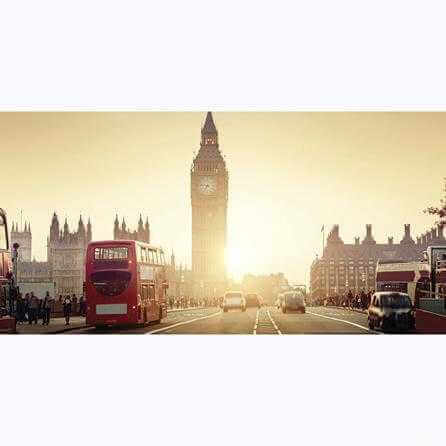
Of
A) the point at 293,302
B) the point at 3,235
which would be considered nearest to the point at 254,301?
the point at 293,302

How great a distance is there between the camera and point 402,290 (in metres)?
23.6

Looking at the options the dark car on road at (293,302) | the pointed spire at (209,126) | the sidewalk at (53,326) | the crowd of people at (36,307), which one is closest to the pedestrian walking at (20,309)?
the crowd of people at (36,307)

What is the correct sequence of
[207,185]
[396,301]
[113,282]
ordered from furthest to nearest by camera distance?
[207,185] → [396,301] → [113,282]

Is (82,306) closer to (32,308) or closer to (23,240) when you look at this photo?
(32,308)

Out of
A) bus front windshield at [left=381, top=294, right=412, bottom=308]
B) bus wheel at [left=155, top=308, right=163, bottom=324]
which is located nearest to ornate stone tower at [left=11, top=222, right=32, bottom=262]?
bus wheel at [left=155, top=308, right=163, bottom=324]

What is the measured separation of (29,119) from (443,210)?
9433mm

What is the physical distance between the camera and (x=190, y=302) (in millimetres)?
29625

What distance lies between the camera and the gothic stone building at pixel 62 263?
2330cm

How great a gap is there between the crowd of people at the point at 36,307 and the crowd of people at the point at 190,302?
13.0ft

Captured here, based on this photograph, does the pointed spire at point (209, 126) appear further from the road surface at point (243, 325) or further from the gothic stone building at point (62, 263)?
the road surface at point (243, 325)

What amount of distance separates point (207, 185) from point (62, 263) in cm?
395
